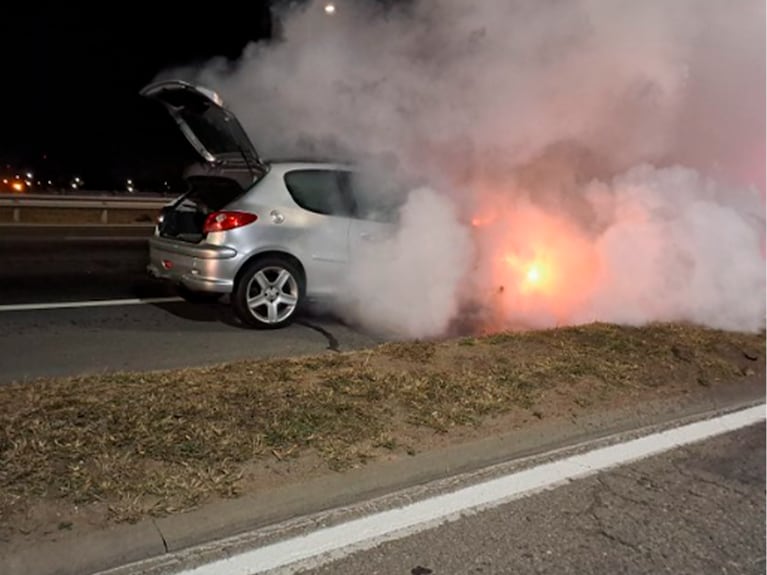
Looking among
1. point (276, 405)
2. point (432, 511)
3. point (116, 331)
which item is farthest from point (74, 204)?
point (432, 511)

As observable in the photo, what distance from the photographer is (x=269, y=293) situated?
6.65 m

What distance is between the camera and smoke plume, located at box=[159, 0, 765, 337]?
694 cm

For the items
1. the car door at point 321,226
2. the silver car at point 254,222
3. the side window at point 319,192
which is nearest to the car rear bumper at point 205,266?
the silver car at point 254,222

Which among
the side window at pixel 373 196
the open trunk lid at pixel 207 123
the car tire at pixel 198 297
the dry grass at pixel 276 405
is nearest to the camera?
the dry grass at pixel 276 405

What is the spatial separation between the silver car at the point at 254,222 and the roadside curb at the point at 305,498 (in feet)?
10.00

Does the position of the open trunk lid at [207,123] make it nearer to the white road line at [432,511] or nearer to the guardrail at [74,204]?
the white road line at [432,511]

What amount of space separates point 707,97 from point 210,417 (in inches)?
275

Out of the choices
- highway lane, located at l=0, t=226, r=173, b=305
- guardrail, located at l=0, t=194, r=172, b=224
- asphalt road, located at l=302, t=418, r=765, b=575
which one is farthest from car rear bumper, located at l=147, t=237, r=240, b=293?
guardrail, located at l=0, t=194, r=172, b=224

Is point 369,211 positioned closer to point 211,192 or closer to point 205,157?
point 211,192

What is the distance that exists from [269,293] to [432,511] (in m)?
3.63

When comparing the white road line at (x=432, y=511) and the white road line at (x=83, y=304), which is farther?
the white road line at (x=83, y=304)

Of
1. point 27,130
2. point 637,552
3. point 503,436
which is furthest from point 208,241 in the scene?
point 27,130

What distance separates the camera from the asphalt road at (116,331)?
5.49m

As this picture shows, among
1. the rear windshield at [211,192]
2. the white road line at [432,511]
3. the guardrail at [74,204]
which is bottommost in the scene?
the white road line at [432,511]
